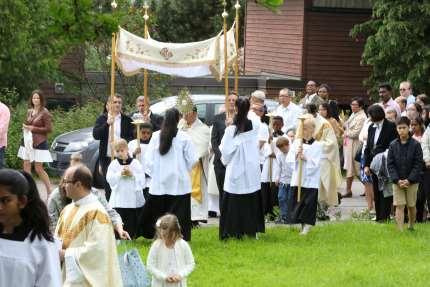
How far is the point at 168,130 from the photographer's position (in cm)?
1361

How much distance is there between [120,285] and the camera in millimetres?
8422

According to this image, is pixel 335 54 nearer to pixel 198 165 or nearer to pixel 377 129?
pixel 377 129

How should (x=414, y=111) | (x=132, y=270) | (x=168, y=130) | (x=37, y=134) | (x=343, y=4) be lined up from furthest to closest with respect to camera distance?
(x=343, y=4)
(x=37, y=134)
(x=414, y=111)
(x=168, y=130)
(x=132, y=270)

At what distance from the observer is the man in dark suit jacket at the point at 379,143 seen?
52.5 feet

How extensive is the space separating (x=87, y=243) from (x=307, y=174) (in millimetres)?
6885

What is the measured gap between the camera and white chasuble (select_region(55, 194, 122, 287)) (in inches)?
322

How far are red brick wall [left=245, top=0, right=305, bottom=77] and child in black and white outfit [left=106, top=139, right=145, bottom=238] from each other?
1615 cm

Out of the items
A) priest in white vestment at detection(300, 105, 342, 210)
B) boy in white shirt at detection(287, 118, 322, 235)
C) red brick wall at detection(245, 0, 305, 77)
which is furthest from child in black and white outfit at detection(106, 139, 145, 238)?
red brick wall at detection(245, 0, 305, 77)

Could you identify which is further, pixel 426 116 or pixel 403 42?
pixel 403 42

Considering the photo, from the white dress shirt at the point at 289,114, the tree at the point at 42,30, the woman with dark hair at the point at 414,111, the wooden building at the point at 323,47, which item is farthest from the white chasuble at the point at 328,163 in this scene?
the wooden building at the point at 323,47

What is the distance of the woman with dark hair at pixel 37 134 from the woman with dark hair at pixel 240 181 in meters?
4.53

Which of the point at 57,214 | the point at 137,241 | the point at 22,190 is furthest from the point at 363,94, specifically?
the point at 22,190

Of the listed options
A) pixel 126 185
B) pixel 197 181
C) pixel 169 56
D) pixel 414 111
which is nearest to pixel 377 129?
pixel 414 111

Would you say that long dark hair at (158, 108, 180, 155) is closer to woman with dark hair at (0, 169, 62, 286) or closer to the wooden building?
woman with dark hair at (0, 169, 62, 286)
